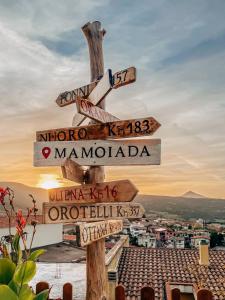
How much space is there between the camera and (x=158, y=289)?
40.0 ft

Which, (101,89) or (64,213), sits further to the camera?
(101,89)

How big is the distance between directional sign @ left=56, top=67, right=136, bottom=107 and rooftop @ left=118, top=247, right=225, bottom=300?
859 centimetres

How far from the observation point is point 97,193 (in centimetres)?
315

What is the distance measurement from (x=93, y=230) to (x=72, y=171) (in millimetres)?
516

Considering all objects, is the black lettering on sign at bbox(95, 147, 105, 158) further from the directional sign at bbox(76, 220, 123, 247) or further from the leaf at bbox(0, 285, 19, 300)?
the leaf at bbox(0, 285, 19, 300)

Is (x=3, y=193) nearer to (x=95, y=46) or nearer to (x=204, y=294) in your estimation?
(x=204, y=294)

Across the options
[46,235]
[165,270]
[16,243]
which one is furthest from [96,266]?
[46,235]

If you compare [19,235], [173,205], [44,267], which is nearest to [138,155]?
[19,235]

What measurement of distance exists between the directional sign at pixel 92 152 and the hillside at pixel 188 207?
76.7 metres

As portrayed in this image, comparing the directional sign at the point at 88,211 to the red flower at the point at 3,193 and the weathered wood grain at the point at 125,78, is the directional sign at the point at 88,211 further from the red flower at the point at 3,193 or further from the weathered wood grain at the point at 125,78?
the weathered wood grain at the point at 125,78

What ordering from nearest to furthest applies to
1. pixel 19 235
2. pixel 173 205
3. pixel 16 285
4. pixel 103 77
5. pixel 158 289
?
pixel 16 285 < pixel 19 235 < pixel 103 77 < pixel 158 289 < pixel 173 205

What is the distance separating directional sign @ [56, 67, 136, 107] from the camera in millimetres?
3498

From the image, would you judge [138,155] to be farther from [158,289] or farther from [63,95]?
[158,289]

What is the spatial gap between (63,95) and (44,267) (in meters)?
9.94
